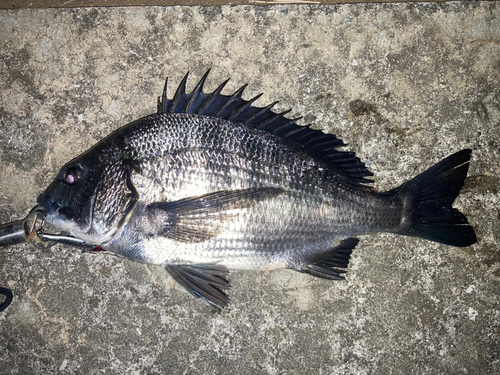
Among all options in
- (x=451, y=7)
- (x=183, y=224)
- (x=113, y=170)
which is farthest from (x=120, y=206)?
(x=451, y=7)

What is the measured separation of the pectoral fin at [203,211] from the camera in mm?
2113

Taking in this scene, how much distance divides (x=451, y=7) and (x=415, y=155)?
1.18 meters

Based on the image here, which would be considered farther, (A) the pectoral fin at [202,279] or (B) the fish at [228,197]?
(A) the pectoral fin at [202,279]

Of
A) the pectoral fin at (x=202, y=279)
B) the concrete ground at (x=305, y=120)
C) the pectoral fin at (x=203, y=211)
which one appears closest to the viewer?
the pectoral fin at (x=203, y=211)

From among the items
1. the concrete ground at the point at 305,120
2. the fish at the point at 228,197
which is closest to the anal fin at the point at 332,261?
the fish at the point at 228,197

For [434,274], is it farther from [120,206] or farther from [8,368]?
[8,368]

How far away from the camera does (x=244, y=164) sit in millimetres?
2195

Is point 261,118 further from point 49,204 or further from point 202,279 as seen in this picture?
point 49,204

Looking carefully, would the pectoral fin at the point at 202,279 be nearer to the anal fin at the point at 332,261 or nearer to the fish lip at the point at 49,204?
the anal fin at the point at 332,261

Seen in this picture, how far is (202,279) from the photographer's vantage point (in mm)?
2326

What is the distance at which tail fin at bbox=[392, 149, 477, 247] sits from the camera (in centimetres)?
235

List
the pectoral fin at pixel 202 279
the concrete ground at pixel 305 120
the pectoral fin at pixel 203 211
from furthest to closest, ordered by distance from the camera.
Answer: the concrete ground at pixel 305 120 → the pectoral fin at pixel 202 279 → the pectoral fin at pixel 203 211

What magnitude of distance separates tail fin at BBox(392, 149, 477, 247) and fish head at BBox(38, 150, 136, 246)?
1787mm

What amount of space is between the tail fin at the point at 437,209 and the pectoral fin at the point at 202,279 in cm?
133
